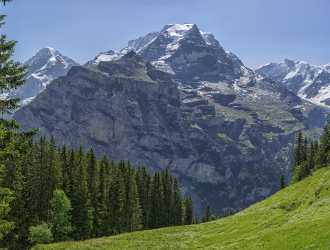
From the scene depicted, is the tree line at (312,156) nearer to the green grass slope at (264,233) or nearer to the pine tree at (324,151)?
the pine tree at (324,151)

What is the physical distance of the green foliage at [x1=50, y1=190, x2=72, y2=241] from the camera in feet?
325

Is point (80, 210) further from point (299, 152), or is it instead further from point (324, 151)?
point (299, 152)

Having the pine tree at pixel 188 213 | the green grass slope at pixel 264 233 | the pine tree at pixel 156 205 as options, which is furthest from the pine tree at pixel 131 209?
the pine tree at pixel 188 213

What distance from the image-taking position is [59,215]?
9888 cm

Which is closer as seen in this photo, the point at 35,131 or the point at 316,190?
the point at 35,131

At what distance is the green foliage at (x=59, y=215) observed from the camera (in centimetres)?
9900

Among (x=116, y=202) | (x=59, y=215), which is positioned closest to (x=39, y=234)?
(x=59, y=215)

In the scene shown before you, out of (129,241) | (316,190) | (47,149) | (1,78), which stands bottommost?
(129,241)

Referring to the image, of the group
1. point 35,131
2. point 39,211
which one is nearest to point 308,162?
point 39,211

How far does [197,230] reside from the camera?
89250 mm

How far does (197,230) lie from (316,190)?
27.6m

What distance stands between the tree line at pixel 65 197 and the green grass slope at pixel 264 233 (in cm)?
1945

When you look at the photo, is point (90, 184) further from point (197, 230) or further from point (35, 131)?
point (35, 131)

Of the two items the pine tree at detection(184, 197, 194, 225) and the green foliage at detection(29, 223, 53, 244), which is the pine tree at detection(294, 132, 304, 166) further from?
the green foliage at detection(29, 223, 53, 244)
